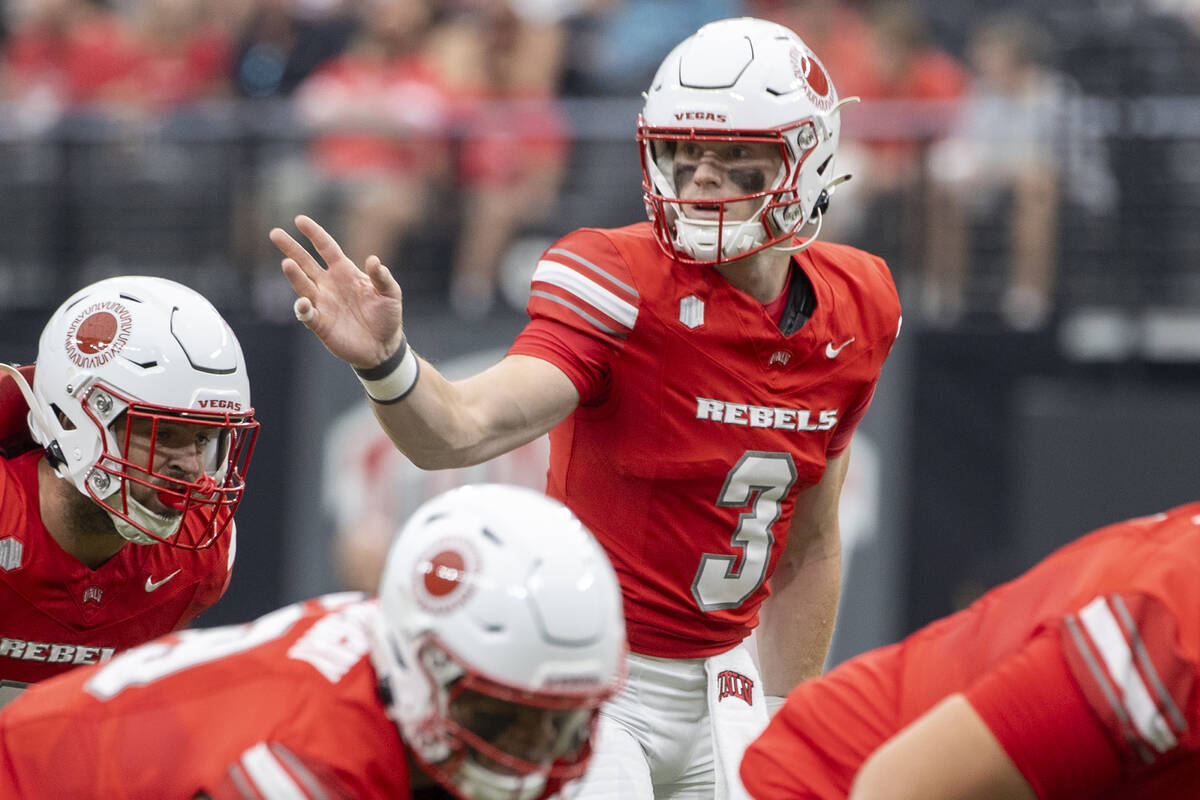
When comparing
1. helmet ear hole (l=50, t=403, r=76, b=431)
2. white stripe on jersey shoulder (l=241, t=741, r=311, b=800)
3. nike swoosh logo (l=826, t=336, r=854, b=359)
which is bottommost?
white stripe on jersey shoulder (l=241, t=741, r=311, b=800)

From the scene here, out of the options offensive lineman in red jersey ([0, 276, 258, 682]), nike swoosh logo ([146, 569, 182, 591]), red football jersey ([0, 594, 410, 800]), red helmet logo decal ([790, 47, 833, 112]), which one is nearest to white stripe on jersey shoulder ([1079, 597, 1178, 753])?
red football jersey ([0, 594, 410, 800])

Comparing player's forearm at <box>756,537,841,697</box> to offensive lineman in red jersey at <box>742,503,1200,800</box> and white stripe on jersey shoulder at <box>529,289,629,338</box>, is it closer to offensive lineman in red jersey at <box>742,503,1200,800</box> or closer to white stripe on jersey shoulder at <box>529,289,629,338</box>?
white stripe on jersey shoulder at <box>529,289,629,338</box>

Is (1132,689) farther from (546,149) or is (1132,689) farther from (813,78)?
(546,149)

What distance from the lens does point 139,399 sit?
11.8 feet

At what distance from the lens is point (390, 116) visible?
7.83 metres

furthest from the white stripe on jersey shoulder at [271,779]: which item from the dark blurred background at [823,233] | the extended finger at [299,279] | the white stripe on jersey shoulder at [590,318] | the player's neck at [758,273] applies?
the dark blurred background at [823,233]

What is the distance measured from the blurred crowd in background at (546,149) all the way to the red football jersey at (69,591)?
3809mm

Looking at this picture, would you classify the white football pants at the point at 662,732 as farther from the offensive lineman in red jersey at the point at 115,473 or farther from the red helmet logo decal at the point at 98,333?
the red helmet logo decal at the point at 98,333

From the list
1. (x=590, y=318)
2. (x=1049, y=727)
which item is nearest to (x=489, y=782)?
(x=1049, y=727)

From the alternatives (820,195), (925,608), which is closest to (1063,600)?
(820,195)

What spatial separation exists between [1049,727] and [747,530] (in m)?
1.30

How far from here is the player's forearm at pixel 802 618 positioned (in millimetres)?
3914

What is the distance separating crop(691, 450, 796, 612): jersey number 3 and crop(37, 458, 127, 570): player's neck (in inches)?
48.3

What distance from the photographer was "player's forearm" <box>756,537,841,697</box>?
12.8ft
